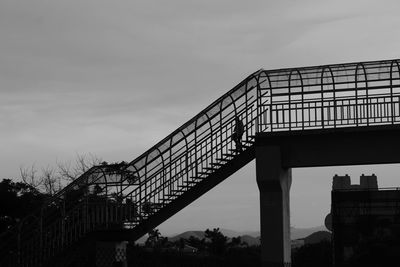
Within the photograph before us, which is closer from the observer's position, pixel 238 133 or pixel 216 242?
pixel 238 133

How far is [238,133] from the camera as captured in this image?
26.6 metres

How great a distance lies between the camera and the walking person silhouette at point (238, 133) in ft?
87.3

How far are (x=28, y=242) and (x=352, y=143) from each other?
39.4 feet

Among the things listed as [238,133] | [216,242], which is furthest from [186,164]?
[216,242]

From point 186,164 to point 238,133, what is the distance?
84.9 inches

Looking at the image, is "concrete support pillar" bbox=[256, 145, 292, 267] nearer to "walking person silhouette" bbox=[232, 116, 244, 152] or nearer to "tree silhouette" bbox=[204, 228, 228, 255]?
"walking person silhouette" bbox=[232, 116, 244, 152]

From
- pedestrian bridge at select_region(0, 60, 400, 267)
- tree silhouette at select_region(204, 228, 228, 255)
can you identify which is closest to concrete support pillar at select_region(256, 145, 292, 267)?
pedestrian bridge at select_region(0, 60, 400, 267)

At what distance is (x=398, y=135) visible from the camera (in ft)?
85.0

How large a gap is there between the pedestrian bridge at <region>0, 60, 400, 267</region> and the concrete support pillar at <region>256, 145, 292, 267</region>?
0.63 m

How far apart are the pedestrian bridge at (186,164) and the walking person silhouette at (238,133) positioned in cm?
16

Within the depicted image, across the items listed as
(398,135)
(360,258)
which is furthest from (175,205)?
(360,258)

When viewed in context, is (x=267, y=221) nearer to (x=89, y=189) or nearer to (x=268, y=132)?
(x=268, y=132)

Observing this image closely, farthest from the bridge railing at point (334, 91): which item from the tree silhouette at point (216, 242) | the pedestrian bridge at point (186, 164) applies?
the tree silhouette at point (216, 242)

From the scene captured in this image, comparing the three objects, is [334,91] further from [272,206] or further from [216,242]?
[216,242]
